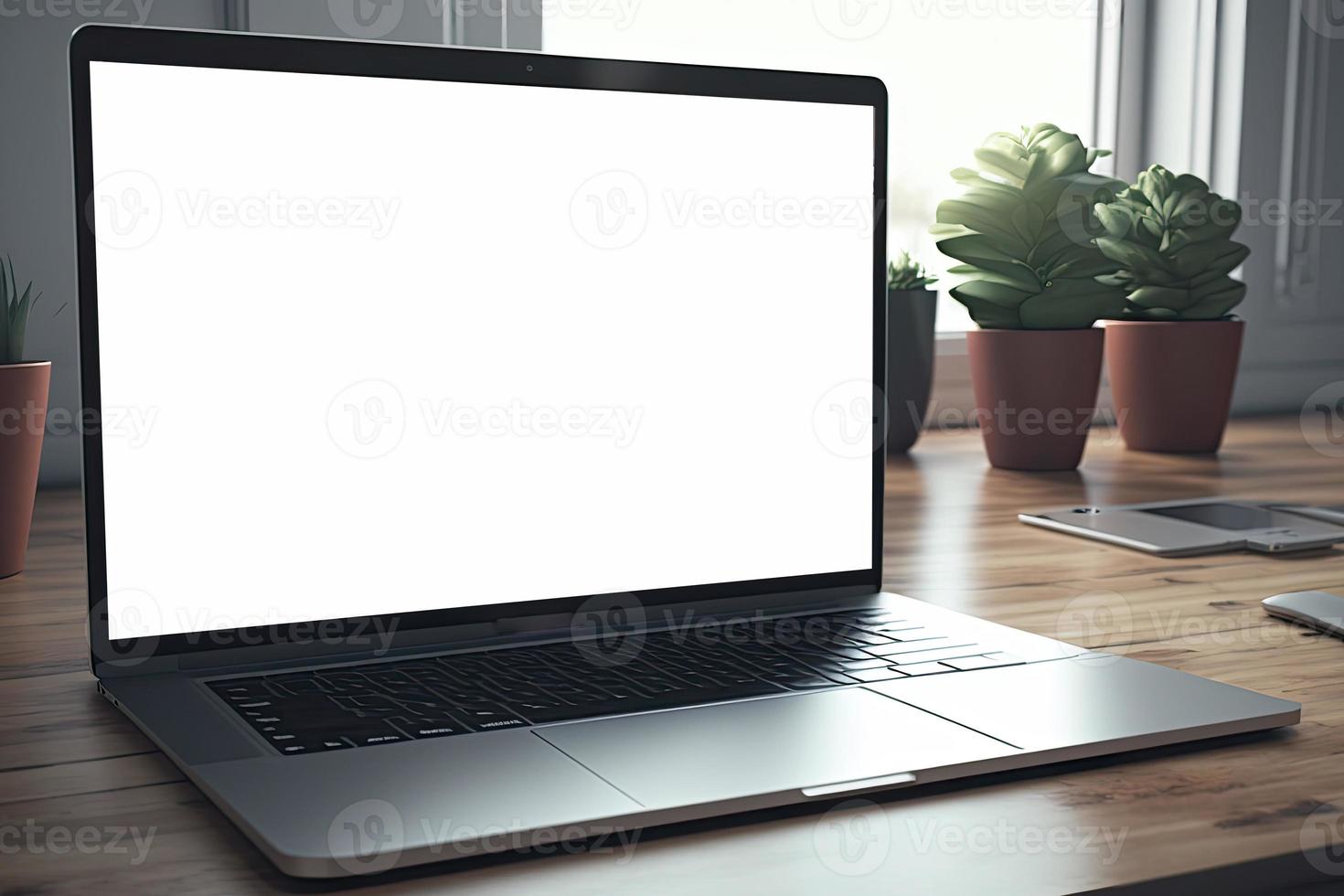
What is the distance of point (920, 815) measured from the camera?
0.45m

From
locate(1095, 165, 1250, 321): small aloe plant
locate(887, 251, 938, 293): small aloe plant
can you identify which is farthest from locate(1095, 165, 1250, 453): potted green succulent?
locate(887, 251, 938, 293): small aloe plant

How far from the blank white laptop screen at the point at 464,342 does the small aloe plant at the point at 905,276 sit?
654 mm

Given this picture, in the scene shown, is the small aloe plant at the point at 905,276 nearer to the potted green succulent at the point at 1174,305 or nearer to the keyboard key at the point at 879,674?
the potted green succulent at the point at 1174,305

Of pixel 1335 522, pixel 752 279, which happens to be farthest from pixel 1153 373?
pixel 752 279

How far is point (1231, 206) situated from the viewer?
4.29ft

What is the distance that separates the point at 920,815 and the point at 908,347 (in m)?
0.98

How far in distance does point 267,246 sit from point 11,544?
0.36m

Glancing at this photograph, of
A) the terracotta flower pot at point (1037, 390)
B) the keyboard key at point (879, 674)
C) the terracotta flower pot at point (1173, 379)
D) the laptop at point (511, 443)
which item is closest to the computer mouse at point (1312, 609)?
the laptop at point (511, 443)

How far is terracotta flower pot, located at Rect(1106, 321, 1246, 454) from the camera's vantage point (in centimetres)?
136

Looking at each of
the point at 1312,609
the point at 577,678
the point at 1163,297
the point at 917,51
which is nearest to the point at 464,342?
the point at 577,678

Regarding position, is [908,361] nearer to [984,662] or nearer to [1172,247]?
[1172,247]

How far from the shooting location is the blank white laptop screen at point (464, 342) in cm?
58

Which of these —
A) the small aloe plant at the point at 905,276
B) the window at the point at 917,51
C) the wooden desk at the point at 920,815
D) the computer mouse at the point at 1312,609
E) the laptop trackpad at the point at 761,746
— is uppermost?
the window at the point at 917,51

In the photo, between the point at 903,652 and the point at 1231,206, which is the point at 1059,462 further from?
the point at 903,652
